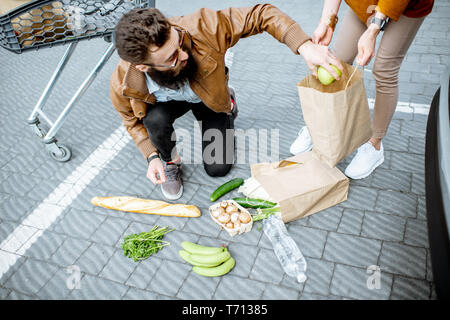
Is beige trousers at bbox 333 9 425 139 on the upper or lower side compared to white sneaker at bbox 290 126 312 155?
upper

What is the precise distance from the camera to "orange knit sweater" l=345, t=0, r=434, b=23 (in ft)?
5.72

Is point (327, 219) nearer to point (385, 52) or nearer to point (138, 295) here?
point (385, 52)

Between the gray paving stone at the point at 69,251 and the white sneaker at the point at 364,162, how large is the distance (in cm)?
195

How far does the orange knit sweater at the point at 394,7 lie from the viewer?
1.74 metres

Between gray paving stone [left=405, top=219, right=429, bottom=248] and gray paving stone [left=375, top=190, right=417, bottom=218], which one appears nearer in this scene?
gray paving stone [left=405, top=219, right=429, bottom=248]

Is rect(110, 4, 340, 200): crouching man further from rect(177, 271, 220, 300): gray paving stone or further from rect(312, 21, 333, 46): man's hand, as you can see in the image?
rect(177, 271, 220, 300): gray paving stone

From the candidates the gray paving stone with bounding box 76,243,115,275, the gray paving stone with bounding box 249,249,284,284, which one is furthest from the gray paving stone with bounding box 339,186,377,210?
the gray paving stone with bounding box 76,243,115,275

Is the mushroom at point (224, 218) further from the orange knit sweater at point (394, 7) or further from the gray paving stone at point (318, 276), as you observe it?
the orange knit sweater at point (394, 7)

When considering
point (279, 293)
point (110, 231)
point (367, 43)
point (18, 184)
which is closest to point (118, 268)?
point (110, 231)

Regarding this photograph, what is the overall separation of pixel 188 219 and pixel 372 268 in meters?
1.22

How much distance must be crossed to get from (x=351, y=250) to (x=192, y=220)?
42.0 inches

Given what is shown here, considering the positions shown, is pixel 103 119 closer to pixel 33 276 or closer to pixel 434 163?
pixel 33 276

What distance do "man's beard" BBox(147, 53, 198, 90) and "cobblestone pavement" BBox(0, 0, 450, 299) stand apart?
0.94 m

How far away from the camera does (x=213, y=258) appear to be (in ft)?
6.91
